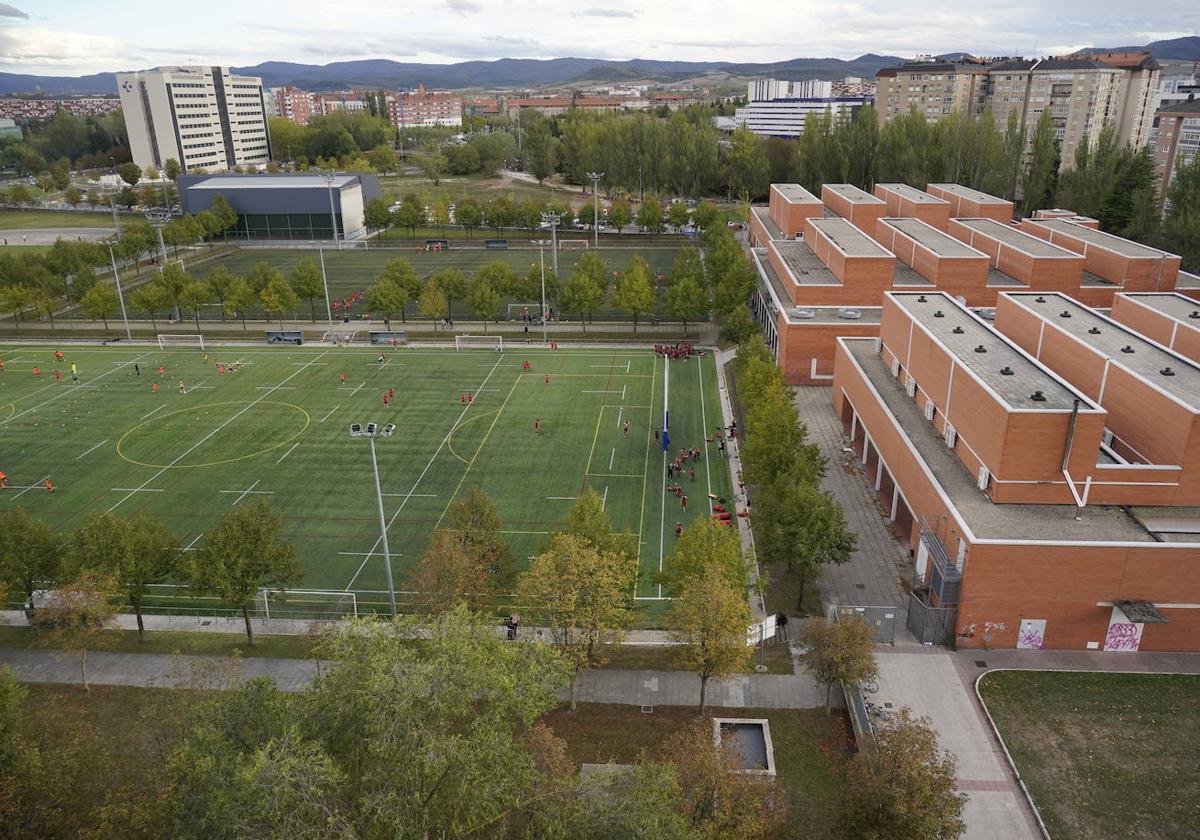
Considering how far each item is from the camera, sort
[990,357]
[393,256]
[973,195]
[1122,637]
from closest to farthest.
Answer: [1122,637], [990,357], [973,195], [393,256]

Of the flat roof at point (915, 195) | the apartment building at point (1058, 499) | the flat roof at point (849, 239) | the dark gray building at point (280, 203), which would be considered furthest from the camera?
the dark gray building at point (280, 203)

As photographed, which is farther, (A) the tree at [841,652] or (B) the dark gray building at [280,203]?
(B) the dark gray building at [280,203]

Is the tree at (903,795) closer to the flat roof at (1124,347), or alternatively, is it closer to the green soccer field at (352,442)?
the green soccer field at (352,442)

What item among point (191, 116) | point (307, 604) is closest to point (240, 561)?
point (307, 604)

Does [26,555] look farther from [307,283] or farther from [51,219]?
[51,219]

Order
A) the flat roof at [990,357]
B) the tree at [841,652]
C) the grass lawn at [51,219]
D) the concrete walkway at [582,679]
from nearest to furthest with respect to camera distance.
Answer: the tree at [841,652]
the concrete walkway at [582,679]
the flat roof at [990,357]
the grass lawn at [51,219]

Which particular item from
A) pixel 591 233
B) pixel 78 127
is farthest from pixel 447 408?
pixel 78 127

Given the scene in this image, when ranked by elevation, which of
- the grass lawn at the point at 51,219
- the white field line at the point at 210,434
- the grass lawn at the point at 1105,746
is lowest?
the white field line at the point at 210,434

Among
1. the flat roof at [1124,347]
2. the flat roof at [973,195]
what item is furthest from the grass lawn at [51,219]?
the flat roof at [1124,347]
